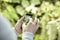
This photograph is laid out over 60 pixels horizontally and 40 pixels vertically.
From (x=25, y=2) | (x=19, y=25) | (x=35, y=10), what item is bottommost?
(x=19, y=25)

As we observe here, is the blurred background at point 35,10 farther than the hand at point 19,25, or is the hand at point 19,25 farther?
the blurred background at point 35,10

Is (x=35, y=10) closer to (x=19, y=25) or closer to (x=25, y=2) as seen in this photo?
(x=25, y=2)

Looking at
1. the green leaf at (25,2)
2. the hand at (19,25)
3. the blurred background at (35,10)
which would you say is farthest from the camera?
the green leaf at (25,2)

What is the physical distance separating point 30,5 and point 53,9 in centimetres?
51

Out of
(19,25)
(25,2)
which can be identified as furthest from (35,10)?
(19,25)

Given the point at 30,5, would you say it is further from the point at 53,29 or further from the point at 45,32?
the point at 53,29

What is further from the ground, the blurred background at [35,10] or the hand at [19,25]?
the blurred background at [35,10]

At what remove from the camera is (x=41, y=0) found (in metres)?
4.61

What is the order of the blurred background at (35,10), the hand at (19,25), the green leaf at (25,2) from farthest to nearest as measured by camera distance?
the green leaf at (25,2) < the blurred background at (35,10) < the hand at (19,25)

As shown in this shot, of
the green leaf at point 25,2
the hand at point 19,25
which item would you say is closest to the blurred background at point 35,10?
the green leaf at point 25,2

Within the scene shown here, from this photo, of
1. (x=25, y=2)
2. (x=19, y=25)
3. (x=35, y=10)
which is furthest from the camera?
(x=25, y=2)

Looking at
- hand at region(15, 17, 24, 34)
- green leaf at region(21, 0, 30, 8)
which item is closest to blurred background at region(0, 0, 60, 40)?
green leaf at region(21, 0, 30, 8)

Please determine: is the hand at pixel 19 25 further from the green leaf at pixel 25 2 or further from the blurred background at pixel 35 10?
the green leaf at pixel 25 2

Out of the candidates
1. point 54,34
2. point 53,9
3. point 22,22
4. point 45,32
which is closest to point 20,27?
point 22,22
